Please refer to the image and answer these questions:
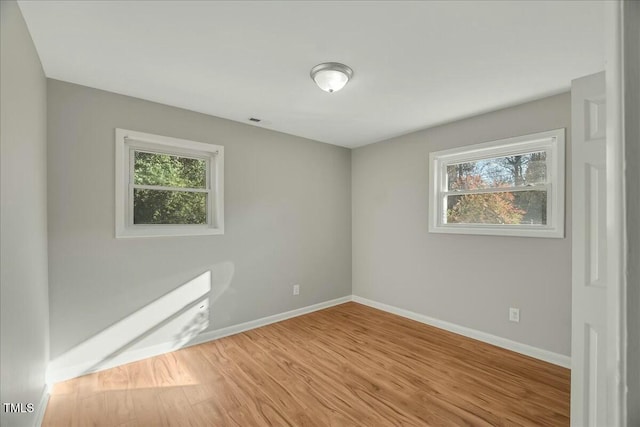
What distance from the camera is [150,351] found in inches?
106

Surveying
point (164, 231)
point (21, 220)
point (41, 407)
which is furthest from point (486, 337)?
point (21, 220)

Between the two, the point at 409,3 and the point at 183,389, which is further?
the point at 183,389

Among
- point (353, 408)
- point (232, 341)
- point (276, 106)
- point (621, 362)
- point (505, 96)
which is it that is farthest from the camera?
point (232, 341)

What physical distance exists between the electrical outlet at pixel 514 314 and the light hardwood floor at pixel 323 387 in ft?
1.03

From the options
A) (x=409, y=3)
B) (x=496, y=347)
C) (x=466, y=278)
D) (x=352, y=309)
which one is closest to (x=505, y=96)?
(x=409, y=3)

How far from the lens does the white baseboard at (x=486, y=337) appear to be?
2.58 metres

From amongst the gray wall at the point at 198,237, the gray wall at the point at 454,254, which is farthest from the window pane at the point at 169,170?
the gray wall at the point at 454,254

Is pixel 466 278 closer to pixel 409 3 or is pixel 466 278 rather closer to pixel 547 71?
pixel 547 71

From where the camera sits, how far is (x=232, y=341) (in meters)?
3.05

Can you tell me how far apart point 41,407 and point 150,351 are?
832mm

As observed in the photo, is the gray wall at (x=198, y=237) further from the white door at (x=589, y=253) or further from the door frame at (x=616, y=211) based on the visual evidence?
the door frame at (x=616, y=211)

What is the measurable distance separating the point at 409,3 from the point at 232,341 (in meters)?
3.19

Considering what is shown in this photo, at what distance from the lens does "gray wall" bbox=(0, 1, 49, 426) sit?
1.34m

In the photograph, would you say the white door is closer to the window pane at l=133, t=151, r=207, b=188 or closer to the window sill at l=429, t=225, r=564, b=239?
the window sill at l=429, t=225, r=564, b=239
